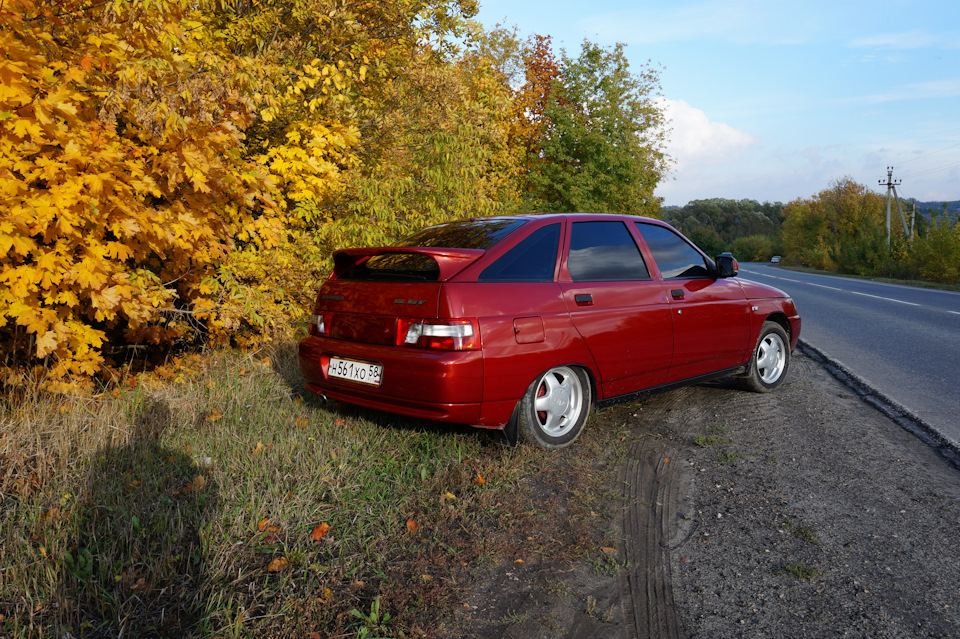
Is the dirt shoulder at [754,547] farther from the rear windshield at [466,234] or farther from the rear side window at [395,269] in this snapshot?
the rear windshield at [466,234]

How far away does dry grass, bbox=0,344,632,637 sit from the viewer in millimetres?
2365

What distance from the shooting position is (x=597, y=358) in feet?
14.2

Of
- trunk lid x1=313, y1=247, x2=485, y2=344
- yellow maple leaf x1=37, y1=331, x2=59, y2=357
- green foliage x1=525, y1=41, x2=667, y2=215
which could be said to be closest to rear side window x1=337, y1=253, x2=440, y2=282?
trunk lid x1=313, y1=247, x2=485, y2=344

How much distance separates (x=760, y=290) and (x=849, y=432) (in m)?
1.66

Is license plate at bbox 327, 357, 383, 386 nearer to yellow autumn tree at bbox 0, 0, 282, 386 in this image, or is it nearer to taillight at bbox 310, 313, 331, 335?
taillight at bbox 310, 313, 331, 335

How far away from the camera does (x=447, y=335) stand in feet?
11.8

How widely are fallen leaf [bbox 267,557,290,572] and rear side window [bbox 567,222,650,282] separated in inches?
102

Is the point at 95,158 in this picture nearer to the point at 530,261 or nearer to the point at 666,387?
the point at 530,261

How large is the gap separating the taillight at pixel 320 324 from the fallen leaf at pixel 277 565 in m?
Answer: 1.87

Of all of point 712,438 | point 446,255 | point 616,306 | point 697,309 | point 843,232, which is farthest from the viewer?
point 843,232

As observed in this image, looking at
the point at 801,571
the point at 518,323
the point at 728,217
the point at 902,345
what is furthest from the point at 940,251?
the point at 728,217

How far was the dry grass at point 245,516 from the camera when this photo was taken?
7.76 ft

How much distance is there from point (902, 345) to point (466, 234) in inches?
308

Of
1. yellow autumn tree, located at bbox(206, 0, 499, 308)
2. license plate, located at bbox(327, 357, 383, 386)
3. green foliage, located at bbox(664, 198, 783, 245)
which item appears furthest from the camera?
green foliage, located at bbox(664, 198, 783, 245)
